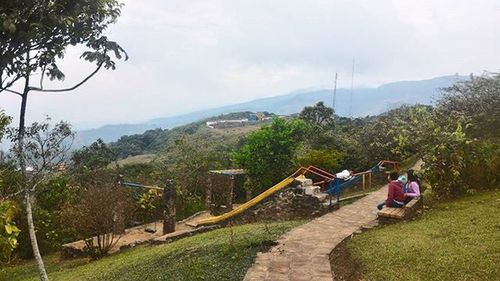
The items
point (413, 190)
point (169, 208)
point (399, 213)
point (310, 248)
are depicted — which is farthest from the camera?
point (169, 208)

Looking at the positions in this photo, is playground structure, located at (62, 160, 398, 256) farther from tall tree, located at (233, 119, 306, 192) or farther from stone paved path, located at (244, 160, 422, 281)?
tall tree, located at (233, 119, 306, 192)

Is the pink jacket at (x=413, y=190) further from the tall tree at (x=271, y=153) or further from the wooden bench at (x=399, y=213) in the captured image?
the tall tree at (x=271, y=153)

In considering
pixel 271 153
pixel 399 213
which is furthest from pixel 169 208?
pixel 399 213

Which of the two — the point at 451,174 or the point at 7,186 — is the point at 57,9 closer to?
the point at 451,174

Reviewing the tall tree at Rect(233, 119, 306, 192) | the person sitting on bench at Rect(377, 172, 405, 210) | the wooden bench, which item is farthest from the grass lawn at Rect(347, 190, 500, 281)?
the tall tree at Rect(233, 119, 306, 192)

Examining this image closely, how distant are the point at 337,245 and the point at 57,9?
22.6 ft

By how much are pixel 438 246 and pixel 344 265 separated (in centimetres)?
165

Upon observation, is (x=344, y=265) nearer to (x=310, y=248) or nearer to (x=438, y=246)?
(x=310, y=248)

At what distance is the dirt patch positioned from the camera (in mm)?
7587

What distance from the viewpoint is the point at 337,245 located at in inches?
373

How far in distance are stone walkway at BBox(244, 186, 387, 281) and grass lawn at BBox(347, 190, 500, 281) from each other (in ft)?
1.85

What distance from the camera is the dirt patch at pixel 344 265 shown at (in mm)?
7587

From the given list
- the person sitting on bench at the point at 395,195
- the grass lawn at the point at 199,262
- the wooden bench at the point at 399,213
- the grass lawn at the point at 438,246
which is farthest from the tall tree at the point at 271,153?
the grass lawn at the point at 438,246

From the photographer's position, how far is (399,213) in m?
10.8
